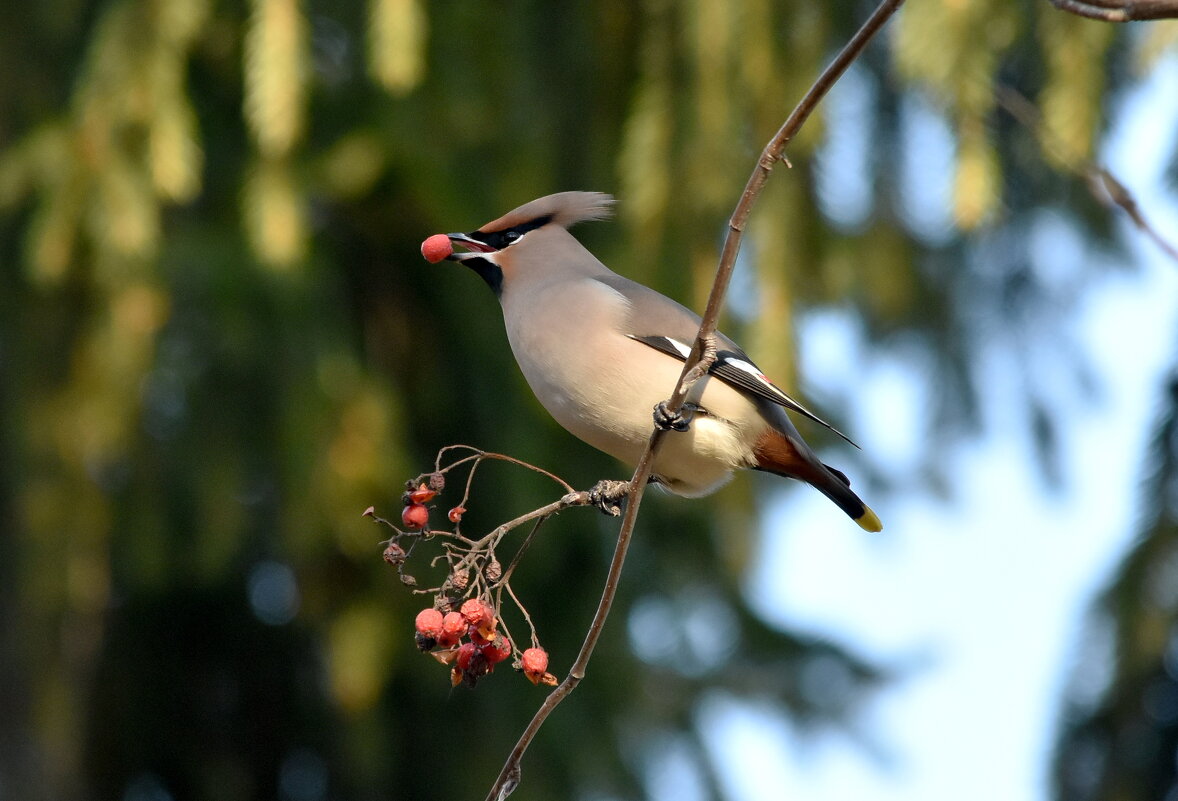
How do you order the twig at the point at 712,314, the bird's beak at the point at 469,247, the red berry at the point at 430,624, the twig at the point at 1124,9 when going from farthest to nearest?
the bird's beak at the point at 469,247 < the red berry at the point at 430,624 < the twig at the point at 712,314 < the twig at the point at 1124,9

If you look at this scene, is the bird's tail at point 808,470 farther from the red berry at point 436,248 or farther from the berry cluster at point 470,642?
the berry cluster at point 470,642

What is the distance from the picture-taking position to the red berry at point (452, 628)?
210 cm

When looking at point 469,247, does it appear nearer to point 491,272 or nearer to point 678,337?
point 491,272

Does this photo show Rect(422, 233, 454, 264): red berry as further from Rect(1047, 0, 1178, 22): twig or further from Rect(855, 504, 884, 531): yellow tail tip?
Rect(1047, 0, 1178, 22): twig

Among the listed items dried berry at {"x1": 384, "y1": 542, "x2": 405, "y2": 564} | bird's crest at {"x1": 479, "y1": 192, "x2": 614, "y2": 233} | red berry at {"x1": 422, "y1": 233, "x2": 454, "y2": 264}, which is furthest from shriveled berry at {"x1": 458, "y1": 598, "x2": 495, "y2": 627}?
bird's crest at {"x1": 479, "y1": 192, "x2": 614, "y2": 233}

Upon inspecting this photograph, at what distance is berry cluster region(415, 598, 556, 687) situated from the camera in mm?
2104

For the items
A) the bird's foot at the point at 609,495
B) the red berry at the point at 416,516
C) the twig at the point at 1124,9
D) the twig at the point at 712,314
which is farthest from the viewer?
the bird's foot at the point at 609,495

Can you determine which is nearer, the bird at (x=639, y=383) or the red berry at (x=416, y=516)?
the red berry at (x=416, y=516)

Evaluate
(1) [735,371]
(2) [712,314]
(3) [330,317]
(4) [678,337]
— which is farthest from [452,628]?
(3) [330,317]

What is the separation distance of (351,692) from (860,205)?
2.27 metres

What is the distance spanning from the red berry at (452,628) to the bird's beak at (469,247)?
1241 millimetres

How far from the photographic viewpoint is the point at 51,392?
4.51 metres

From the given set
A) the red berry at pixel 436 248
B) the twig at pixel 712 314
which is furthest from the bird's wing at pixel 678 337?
the twig at pixel 712 314

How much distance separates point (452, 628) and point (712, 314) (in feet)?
1.92
